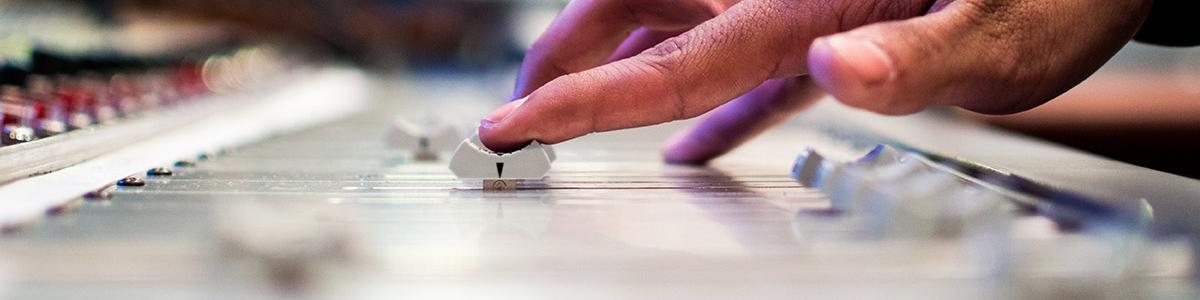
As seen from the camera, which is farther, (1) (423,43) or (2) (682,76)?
(1) (423,43)

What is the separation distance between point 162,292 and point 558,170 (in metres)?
0.60

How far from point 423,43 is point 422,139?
425cm

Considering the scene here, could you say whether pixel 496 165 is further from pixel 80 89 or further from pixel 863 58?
pixel 80 89

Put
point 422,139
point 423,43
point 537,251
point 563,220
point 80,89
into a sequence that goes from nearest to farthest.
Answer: point 537,251, point 563,220, point 422,139, point 80,89, point 423,43

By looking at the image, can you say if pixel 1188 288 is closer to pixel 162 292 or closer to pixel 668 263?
pixel 668 263

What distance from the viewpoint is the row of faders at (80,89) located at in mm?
1226

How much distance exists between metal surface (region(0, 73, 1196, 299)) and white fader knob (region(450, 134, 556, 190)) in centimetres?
1

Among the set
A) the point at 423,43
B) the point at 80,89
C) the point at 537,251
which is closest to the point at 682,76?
the point at 537,251

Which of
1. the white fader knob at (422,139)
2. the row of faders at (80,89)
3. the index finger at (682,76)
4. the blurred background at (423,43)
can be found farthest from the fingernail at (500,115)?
the blurred background at (423,43)

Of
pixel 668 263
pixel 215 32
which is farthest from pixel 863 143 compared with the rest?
pixel 215 32

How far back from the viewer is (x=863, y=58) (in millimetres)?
683

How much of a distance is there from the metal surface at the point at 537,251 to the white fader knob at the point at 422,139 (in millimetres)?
276

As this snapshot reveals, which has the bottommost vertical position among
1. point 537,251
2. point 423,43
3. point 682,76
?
point 537,251

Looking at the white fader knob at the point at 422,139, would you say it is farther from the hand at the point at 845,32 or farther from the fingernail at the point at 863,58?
the fingernail at the point at 863,58
